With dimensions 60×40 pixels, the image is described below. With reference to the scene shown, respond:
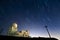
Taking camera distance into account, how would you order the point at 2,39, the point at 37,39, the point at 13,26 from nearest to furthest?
1. the point at 2,39
2. the point at 37,39
3. the point at 13,26

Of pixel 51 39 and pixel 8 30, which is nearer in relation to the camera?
pixel 51 39

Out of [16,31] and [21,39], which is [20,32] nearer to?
[16,31]

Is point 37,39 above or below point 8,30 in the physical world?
below

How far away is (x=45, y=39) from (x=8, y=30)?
5658cm

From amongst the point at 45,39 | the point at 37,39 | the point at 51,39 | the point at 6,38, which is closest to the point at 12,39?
the point at 6,38

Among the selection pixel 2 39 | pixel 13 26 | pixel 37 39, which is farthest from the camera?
pixel 13 26

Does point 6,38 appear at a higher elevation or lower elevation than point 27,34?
lower

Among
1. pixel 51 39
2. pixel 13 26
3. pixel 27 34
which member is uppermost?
pixel 13 26

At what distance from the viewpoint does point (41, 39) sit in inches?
898

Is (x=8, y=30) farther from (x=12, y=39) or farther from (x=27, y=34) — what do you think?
(x=12, y=39)

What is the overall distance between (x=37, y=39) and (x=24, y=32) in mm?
56642

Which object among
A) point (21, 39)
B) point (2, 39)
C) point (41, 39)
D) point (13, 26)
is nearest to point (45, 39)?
point (41, 39)

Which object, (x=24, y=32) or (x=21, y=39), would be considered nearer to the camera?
(x=21, y=39)

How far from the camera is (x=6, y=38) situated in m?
20.5
